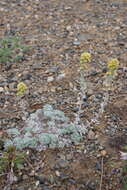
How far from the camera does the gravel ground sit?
133 inches

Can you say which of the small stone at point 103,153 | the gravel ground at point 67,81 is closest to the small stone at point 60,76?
the gravel ground at point 67,81

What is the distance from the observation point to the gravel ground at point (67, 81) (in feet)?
11.1

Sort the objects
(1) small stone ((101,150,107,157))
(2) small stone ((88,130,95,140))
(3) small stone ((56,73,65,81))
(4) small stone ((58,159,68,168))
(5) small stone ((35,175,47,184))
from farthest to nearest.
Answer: (3) small stone ((56,73,65,81))
(2) small stone ((88,130,95,140))
(1) small stone ((101,150,107,157))
(4) small stone ((58,159,68,168))
(5) small stone ((35,175,47,184))

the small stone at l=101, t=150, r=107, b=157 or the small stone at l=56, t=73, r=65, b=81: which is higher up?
the small stone at l=56, t=73, r=65, b=81

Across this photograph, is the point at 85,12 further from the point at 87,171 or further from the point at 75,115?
the point at 87,171

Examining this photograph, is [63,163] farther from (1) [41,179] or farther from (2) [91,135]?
(2) [91,135]

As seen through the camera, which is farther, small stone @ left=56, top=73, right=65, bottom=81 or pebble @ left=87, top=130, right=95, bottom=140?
small stone @ left=56, top=73, right=65, bottom=81

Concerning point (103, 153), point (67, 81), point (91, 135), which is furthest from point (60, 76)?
point (103, 153)

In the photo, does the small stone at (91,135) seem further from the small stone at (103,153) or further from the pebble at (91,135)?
the small stone at (103,153)

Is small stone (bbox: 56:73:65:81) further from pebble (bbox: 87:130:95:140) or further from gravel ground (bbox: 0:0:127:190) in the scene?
pebble (bbox: 87:130:95:140)

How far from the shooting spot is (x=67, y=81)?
4.62 metres

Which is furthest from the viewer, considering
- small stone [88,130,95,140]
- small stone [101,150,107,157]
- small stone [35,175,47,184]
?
small stone [88,130,95,140]

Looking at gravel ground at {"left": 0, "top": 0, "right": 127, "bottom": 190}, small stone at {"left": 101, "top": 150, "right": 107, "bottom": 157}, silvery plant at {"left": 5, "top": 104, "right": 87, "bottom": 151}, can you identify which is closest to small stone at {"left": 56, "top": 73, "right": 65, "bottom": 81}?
gravel ground at {"left": 0, "top": 0, "right": 127, "bottom": 190}

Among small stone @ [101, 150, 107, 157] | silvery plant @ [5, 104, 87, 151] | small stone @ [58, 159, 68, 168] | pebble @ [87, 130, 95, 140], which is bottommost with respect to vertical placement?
small stone @ [58, 159, 68, 168]
